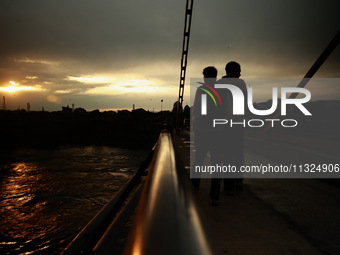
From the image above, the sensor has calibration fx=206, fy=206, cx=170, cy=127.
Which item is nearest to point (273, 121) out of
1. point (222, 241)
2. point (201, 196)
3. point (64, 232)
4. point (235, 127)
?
point (235, 127)

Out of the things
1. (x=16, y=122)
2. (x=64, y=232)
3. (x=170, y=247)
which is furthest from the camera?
(x=16, y=122)

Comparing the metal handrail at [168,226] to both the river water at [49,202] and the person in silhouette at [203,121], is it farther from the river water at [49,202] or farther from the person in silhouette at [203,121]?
the river water at [49,202]

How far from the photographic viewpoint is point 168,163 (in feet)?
2.72

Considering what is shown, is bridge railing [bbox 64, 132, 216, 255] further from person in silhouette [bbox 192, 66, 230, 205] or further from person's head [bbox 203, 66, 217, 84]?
person's head [bbox 203, 66, 217, 84]

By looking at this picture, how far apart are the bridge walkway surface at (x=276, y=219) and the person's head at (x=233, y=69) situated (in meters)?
1.34

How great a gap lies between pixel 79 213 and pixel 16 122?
64.9 meters

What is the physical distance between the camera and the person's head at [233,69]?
289cm

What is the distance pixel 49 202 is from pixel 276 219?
23.6 ft

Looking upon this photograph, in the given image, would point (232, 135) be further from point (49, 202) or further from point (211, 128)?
point (49, 202)


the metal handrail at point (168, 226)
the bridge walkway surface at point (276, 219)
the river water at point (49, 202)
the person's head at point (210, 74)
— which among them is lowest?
the river water at point (49, 202)

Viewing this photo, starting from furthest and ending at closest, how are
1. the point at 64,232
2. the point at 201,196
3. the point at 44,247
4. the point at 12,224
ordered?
1. the point at 12,224
2. the point at 64,232
3. the point at 44,247
4. the point at 201,196

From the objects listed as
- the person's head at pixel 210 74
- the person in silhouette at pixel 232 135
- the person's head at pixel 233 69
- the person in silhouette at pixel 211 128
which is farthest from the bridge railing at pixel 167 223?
the person's head at pixel 233 69

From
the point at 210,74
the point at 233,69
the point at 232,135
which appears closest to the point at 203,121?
the point at 232,135

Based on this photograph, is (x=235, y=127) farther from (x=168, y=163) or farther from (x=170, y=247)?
(x=170, y=247)
